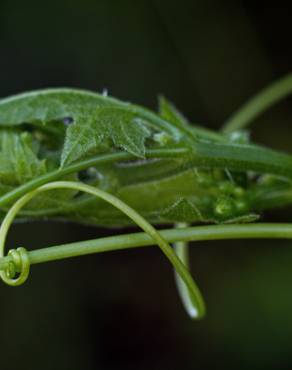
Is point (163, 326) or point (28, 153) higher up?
point (163, 326)

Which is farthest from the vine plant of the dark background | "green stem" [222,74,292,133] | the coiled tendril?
the dark background

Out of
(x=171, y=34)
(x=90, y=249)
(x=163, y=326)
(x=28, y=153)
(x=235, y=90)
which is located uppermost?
(x=171, y=34)

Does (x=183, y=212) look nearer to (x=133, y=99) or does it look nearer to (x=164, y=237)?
(x=164, y=237)

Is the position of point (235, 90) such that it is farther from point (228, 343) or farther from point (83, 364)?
point (83, 364)

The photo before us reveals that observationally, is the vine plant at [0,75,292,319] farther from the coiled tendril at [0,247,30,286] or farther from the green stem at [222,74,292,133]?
the green stem at [222,74,292,133]

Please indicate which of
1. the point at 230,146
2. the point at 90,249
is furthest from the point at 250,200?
the point at 90,249

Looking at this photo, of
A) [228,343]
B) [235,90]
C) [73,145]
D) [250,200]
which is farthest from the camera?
[235,90]

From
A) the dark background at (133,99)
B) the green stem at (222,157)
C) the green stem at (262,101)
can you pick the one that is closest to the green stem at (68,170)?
the green stem at (222,157)
